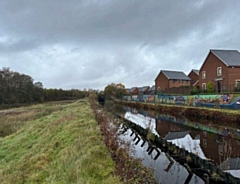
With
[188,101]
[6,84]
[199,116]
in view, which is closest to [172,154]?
[199,116]

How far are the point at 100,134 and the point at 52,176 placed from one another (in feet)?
13.9

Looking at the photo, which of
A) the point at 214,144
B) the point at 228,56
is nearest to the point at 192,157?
the point at 214,144

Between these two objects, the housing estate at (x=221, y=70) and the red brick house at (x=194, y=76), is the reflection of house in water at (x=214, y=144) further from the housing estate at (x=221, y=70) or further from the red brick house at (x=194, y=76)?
the red brick house at (x=194, y=76)

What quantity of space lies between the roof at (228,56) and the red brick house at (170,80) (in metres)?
15.8

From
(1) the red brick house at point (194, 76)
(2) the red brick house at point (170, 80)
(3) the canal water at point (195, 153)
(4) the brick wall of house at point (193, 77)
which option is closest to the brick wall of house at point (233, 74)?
(2) the red brick house at point (170, 80)

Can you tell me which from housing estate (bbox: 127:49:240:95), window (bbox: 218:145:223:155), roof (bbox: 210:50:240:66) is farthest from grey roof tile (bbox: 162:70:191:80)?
window (bbox: 218:145:223:155)

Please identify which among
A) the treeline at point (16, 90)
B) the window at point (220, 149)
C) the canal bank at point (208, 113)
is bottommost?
the window at point (220, 149)

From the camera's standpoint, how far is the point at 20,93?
58.7 m

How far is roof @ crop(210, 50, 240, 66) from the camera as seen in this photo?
1343 inches

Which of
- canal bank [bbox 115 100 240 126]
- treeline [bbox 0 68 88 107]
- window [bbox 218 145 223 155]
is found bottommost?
window [bbox 218 145 223 155]

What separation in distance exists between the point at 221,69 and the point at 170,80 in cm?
1740

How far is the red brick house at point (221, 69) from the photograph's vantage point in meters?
33.5

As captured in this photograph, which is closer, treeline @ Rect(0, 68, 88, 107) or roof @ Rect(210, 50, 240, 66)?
roof @ Rect(210, 50, 240, 66)

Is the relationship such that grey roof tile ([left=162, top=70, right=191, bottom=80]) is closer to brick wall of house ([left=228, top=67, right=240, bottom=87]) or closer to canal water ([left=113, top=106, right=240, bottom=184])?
brick wall of house ([left=228, top=67, right=240, bottom=87])
